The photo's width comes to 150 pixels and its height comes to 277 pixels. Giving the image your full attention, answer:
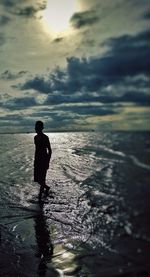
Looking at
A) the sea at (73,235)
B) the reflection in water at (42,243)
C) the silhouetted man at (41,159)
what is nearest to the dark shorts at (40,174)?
the silhouetted man at (41,159)

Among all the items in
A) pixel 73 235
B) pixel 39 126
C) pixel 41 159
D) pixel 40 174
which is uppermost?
pixel 39 126

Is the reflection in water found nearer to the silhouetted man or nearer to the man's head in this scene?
the silhouetted man

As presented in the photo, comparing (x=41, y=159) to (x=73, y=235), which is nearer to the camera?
(x=73, y=235)

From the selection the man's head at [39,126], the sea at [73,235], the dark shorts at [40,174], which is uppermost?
the man's head at [39,126]

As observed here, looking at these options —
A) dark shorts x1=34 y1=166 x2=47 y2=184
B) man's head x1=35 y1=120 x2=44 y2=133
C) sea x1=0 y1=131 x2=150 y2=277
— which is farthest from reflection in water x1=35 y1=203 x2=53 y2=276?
man's head x1=35 y1=120 x2=44 y2=133

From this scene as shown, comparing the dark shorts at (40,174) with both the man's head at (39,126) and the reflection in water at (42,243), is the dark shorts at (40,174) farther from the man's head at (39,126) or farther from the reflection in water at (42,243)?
the reflection in water at (42,243)

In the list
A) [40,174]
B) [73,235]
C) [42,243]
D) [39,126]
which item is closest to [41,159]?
[40,174]

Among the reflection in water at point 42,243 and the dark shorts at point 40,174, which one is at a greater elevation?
the dark shorts at point 40,174

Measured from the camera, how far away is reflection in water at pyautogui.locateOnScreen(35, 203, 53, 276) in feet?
17.2

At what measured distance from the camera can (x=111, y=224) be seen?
8039 millimetres

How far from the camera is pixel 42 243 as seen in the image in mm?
6316

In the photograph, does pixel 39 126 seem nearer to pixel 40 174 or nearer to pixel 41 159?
pixel 41 159

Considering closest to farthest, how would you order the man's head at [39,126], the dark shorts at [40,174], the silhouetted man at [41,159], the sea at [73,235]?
the sea at [73,235] → the man's head at [39,126] → the silhouetted man at [41,159] → the dark shorts at [40,174]

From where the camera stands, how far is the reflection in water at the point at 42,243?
207 inches
